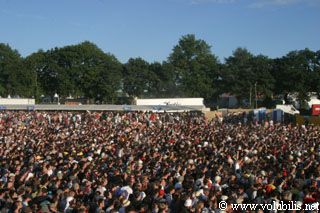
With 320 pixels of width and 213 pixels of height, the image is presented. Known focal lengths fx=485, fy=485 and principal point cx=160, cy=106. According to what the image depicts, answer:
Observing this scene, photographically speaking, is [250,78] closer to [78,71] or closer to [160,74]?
[160,74]

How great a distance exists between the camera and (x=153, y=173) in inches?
530

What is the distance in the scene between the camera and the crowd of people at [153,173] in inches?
394

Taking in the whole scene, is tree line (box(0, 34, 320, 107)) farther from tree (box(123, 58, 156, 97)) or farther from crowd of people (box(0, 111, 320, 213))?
crowd of people (box(0, 111, 320, 213))

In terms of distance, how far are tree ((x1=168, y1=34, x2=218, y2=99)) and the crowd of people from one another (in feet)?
175

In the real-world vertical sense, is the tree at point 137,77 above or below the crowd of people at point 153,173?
above

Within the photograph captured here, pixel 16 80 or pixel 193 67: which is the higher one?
pixel 193 67

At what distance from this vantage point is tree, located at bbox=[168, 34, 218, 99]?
76.4m

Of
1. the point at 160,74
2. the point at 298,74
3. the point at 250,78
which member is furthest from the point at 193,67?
the point at 298,74

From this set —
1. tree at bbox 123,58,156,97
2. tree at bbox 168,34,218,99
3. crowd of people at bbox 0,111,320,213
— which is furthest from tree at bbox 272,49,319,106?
crowd of people at bbox 0,111,320,213

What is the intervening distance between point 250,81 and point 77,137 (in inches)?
1990

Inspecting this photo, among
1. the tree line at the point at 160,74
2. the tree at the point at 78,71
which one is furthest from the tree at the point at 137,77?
the tree at the point at 78,71

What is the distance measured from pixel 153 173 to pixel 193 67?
218ft

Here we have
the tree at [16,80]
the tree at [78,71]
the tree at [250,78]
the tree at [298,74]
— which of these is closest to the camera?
the tree at [298,74]

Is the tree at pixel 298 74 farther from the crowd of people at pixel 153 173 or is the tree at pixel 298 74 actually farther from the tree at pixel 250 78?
the crowd of people at pixel 153 173
